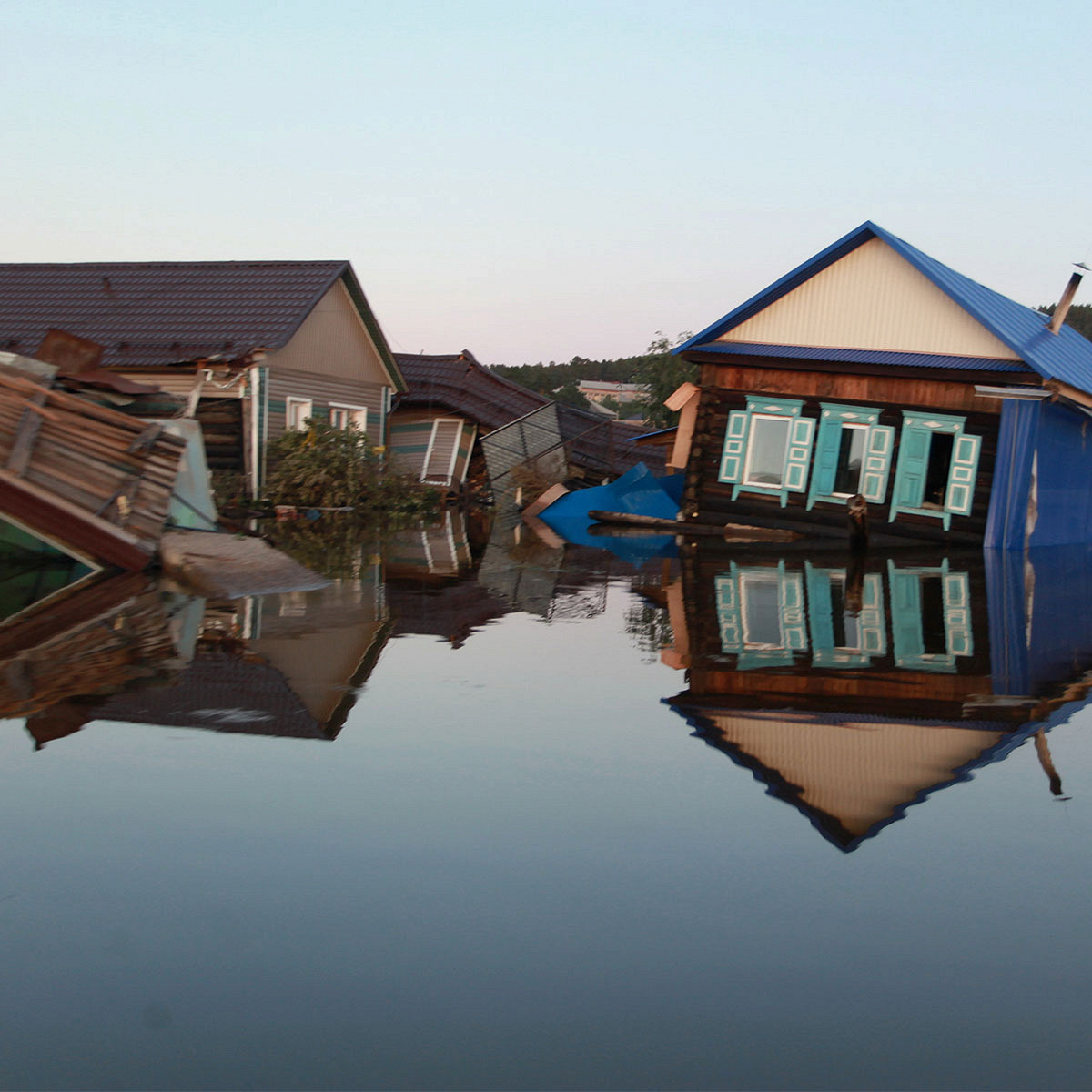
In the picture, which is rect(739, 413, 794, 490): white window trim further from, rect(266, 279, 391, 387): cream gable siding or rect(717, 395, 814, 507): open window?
rect(266, 279, 391, 387): cream gable siding

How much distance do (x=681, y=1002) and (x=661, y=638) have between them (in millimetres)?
6101

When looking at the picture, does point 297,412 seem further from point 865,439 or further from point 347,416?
point 865,439

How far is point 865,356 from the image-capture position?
20.5 m

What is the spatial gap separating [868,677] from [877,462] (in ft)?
46.0

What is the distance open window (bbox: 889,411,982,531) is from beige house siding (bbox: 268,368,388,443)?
10995 millimetres

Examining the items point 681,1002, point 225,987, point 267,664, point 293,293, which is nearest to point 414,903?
point 225,987

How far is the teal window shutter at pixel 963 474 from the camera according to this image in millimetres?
20266

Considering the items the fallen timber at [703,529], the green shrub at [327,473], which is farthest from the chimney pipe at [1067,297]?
the green shrub at [327,473]

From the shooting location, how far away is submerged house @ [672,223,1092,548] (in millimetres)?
20125

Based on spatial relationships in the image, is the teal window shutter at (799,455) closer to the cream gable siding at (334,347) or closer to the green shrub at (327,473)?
the green shrub at (327,473)

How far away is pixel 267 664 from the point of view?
7.33 meters

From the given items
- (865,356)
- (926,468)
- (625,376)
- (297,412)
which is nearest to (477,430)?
(297,412)

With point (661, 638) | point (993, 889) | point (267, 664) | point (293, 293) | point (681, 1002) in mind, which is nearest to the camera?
point (681, 1002)

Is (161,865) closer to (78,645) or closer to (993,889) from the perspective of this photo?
(993,889)
